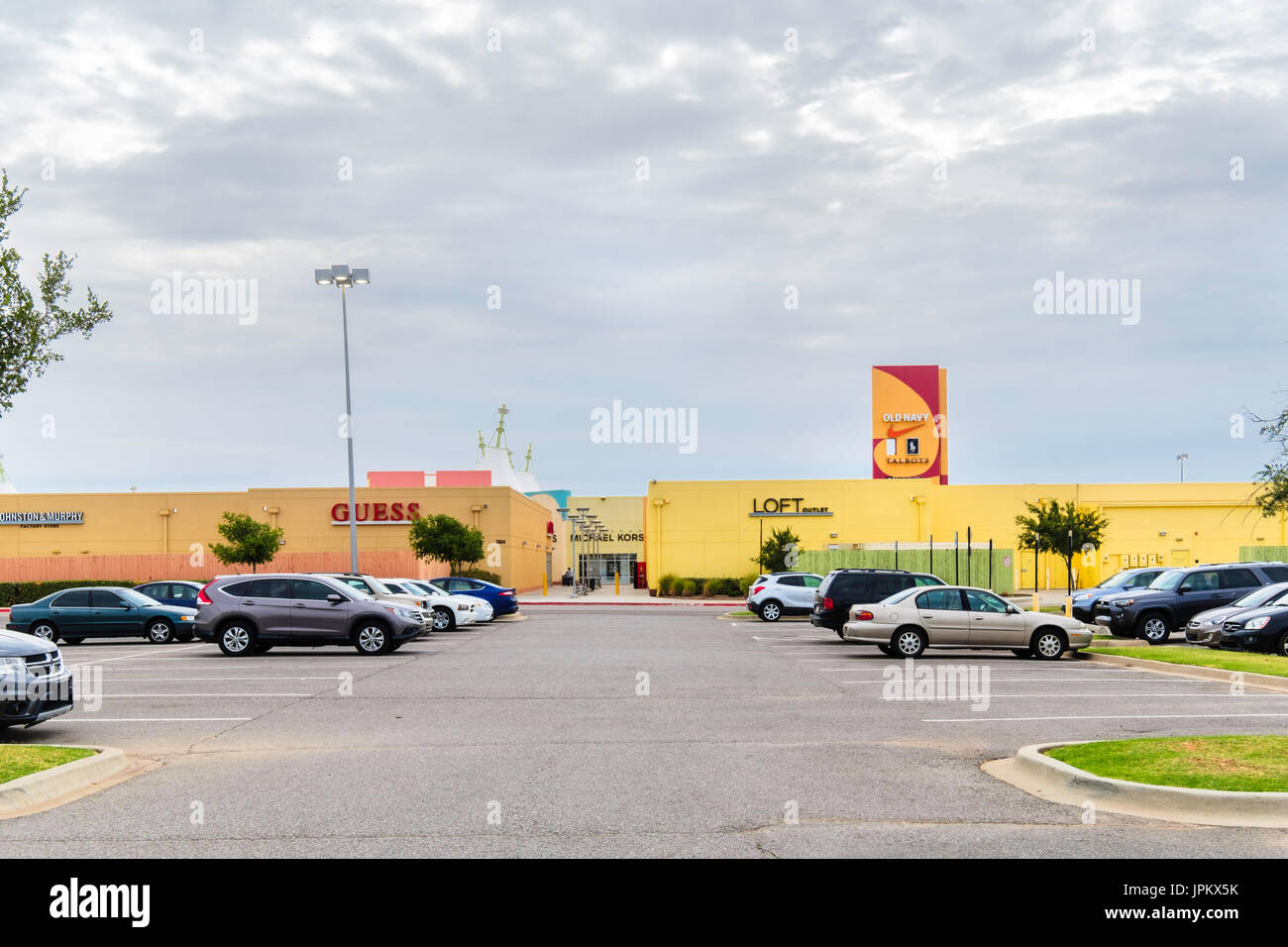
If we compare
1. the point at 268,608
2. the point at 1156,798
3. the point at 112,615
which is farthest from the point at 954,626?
the point at 112,615

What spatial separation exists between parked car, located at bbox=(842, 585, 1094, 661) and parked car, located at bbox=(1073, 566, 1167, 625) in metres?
7.35

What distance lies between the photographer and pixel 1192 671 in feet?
63.8

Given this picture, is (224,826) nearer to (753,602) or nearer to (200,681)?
(200,681)

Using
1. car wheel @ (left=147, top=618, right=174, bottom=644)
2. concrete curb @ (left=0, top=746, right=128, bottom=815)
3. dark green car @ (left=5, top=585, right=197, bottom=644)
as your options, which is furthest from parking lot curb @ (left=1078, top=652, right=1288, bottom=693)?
car wheel @ (left=147, top=618, right=174, bottom=644)

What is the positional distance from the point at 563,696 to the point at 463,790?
6787 mm

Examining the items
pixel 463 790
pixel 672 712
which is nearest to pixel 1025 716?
pixel 672 712

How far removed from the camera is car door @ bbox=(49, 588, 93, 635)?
87.8ft

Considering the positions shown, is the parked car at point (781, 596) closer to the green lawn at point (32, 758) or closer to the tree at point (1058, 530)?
the tree at point (1058, 530)

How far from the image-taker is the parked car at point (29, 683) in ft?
38.3

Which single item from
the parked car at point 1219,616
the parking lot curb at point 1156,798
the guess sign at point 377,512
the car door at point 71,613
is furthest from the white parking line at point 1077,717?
the guess sign at point 377,512

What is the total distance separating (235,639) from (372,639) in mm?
2639

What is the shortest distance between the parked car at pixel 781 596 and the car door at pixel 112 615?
63.1ft

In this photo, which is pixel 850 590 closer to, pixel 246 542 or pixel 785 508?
pixel 246 542

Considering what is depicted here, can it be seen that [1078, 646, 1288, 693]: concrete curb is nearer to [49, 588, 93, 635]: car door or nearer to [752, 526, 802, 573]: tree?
[49, 588, 93, 635]: car door
